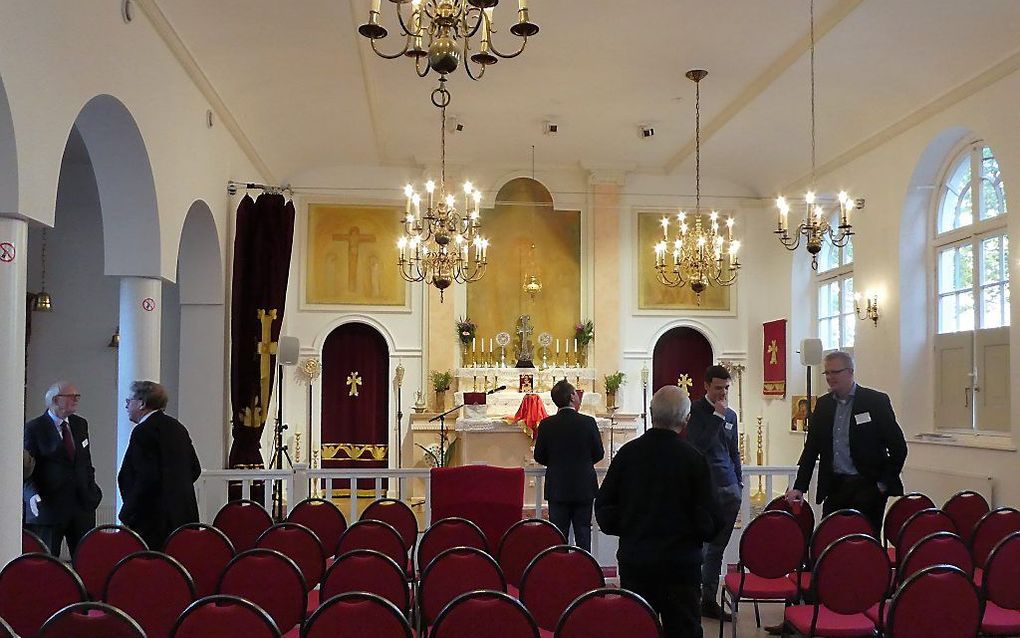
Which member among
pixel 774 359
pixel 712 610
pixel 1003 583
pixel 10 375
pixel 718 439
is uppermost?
pixel 774 359

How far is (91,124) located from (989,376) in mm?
8660

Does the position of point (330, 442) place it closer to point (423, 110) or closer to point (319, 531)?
point (423, 110)

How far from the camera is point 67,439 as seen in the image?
686cm

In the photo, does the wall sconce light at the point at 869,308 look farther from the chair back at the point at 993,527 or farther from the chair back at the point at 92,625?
the chair back at the point at 92,625

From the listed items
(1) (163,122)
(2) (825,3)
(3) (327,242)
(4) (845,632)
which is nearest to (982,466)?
(2) (825,3)

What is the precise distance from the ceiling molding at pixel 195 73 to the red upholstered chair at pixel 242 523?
12.5 ft

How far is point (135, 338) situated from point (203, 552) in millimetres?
3287

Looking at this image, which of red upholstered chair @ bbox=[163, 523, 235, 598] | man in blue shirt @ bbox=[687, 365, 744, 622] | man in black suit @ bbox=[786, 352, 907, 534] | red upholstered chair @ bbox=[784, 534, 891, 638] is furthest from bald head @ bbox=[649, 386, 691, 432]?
red upholstered chair @ bbox=[163, 523, 235, 598]

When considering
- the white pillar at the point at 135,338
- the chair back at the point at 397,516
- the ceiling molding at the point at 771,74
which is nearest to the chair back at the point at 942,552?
the chair back at the point at 397,516

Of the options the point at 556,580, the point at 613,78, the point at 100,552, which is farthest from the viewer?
the point at 613,78

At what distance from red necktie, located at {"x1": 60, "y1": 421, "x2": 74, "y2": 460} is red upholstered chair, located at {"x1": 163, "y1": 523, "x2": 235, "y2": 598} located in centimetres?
240

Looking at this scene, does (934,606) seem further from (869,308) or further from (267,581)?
(869,308)

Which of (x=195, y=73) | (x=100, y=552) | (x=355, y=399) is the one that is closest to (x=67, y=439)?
(x=100, y=552)

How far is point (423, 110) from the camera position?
1140cm
